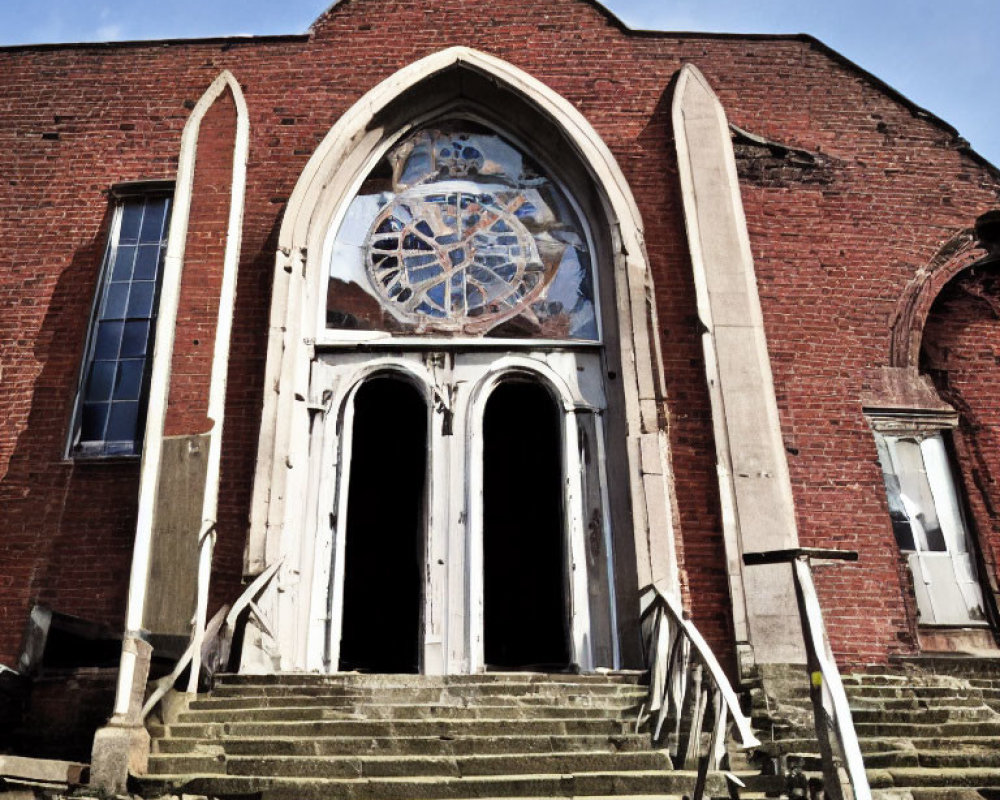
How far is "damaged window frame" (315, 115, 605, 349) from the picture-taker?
941cm

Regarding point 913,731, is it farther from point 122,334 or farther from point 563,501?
point 122,334

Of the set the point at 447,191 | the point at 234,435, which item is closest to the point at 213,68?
the point at 447,191

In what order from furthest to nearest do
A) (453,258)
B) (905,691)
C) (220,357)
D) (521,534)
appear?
(521,534) → (453,258) → (220,357) → (905,691)

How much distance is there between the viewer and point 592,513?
8703 millimetres

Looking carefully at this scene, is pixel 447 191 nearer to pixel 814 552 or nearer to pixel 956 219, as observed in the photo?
pixel 956 219

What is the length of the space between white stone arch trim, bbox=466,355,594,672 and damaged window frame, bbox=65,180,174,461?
3.00 meters

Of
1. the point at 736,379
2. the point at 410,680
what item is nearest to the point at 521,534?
the point at 736,379

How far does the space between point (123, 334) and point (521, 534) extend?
495cm

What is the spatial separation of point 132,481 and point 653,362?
4629 millimetres

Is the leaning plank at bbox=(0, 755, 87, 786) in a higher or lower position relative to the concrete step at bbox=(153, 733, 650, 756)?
lower

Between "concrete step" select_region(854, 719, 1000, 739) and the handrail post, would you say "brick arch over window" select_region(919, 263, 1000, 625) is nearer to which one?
"concrete step" select_region(854, 719, 1000, 739)

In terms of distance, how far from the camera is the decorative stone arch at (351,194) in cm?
832

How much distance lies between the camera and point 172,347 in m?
8.57

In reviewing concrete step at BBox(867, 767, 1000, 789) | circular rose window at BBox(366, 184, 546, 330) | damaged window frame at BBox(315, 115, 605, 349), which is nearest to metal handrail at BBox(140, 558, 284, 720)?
damaged window frame at BBox(315, 115, 605, 349)
